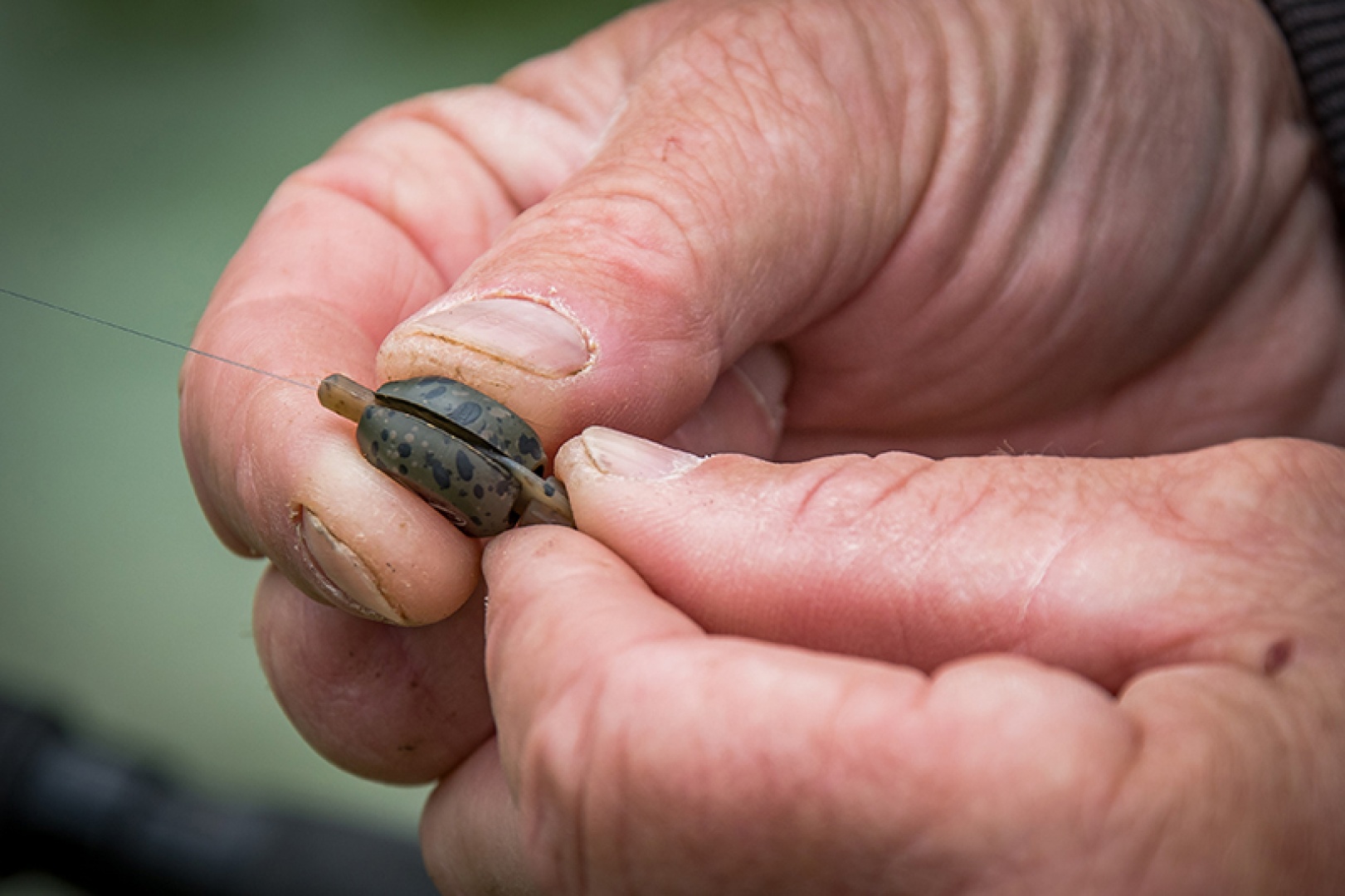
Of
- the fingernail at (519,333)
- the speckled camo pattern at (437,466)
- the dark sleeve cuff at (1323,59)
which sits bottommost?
the speckled camo pattern at (437,466)

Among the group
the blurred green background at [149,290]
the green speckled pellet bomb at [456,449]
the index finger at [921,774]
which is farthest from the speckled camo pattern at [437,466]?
the blurred green background at [149,290]

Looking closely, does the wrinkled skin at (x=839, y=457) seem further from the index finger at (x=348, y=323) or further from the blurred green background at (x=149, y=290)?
the blurred green background at (x=149, y=290)

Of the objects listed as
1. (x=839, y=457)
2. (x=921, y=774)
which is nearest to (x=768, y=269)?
(x=839, y=457)

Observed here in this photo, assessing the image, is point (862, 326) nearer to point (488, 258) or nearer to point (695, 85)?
point (695, 85)

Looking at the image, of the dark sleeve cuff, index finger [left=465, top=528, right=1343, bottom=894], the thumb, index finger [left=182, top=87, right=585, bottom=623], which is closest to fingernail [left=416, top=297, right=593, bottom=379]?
the thumb

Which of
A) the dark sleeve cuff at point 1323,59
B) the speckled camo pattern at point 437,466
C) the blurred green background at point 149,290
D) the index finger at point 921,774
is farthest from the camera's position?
the blurred green background at point 149,290

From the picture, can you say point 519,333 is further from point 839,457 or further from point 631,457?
point 839,457

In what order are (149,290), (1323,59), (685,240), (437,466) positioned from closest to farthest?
1. (437,466)
2. (685,240)
3. (1323,59)
4. (149,290)
